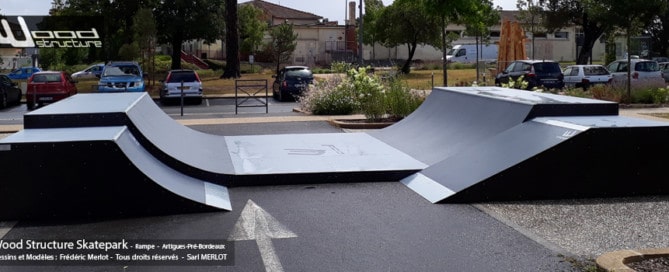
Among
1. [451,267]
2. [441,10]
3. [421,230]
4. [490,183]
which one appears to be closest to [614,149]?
[490,183]

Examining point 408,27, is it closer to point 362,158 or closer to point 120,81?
point 120,81

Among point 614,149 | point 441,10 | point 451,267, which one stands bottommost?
point 451,267

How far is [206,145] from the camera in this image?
12672 mm

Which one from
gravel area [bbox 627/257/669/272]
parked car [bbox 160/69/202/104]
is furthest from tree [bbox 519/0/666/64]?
gravel area [bbox 627/257/669/272]

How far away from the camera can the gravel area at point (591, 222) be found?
739 centimetres

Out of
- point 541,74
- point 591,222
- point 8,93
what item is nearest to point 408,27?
point 541,74

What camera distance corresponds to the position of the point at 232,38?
43.2 metres

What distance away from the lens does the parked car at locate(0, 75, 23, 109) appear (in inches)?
1249

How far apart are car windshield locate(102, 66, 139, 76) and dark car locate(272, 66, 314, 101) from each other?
6167 millimetres

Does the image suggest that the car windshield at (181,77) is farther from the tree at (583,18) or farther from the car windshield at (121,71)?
the tree at (583,18)

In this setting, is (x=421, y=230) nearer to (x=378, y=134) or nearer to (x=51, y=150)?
(x=51, y=150)

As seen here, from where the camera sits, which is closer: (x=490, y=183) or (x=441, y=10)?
(x=490, y=183)

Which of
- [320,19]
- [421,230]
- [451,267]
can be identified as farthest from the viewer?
[320,19]

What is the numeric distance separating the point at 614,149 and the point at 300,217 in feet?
13.0
